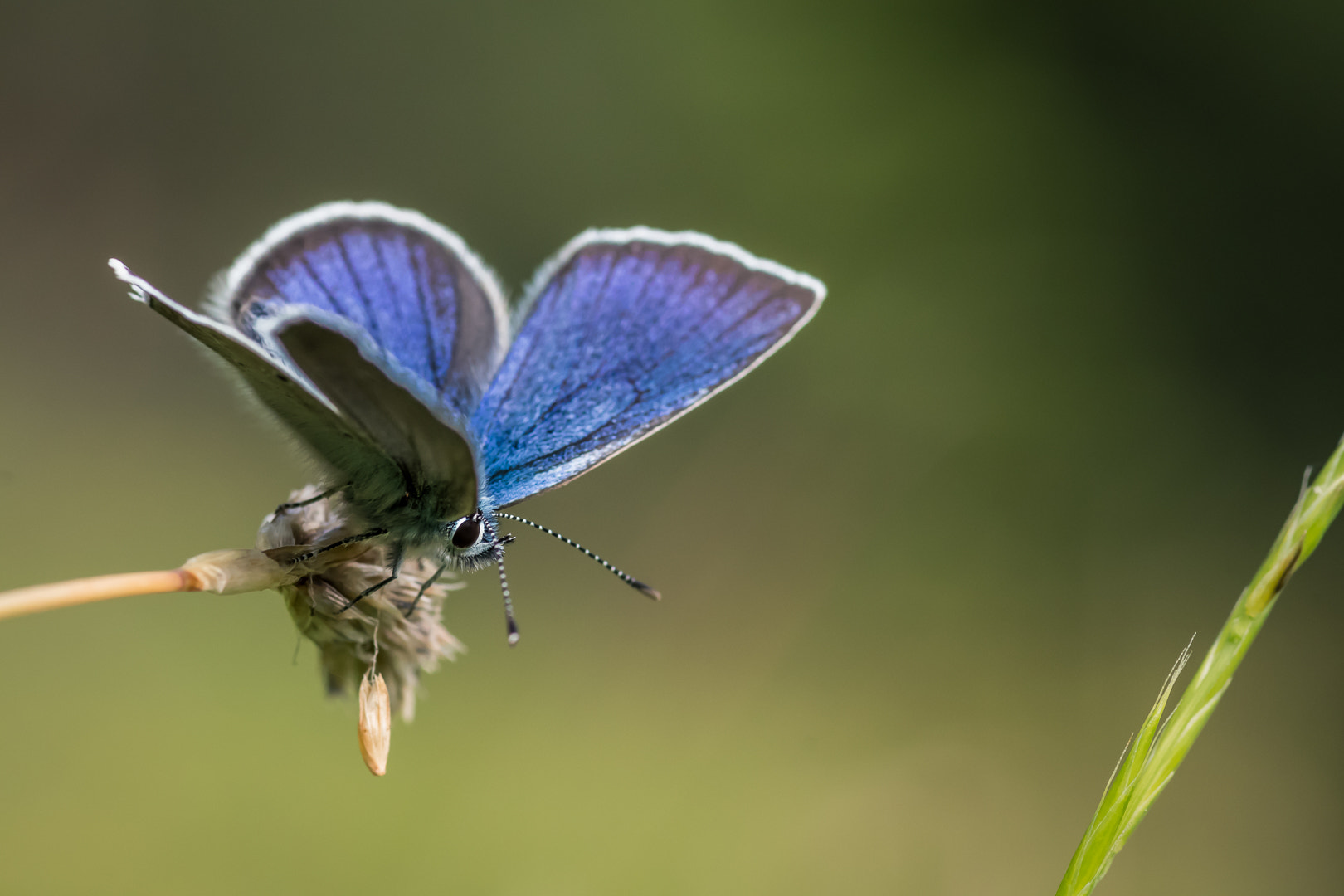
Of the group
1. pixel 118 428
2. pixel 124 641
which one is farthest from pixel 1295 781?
pixel 118 428

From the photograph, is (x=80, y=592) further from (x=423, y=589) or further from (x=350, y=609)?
(x=423, y=589)

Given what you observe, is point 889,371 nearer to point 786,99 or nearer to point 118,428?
point 786,99

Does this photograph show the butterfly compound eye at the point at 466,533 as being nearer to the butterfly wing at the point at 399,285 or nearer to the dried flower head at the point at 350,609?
the dried flower head at the point at 350,609

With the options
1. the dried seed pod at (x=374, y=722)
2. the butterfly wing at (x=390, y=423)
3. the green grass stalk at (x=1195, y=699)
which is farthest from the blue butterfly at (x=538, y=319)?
the green grass stalk at (x=1195, y=699)

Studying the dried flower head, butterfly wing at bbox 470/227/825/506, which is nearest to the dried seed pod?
the dried flower head

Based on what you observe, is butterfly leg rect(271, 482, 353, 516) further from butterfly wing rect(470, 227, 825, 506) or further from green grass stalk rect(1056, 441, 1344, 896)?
green grass stalk rect(1056, 441, 1344, 896)

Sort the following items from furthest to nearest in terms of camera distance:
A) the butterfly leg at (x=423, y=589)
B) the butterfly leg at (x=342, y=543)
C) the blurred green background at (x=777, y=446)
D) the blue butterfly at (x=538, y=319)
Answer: the blurred green background at (x=777, y=446) < the blue butterfly at (x=538, y=319) < the butterfly leg at (x=423, y=589) < the butterfly leg at (x=342, y=543)
